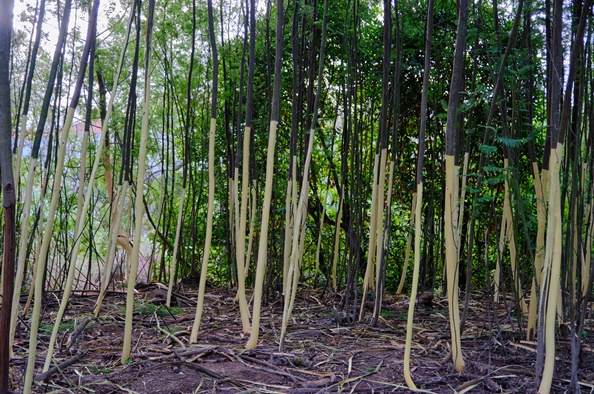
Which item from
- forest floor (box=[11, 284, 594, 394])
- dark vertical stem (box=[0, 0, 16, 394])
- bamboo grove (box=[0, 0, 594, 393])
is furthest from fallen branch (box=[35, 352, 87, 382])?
dark vertical stem (box=[0, 0, 16, 394])

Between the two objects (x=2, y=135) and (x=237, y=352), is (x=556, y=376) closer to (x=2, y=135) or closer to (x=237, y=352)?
(x=237, y=352)

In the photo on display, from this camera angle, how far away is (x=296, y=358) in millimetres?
1969

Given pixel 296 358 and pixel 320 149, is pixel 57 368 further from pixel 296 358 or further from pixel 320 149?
pixel 320 149

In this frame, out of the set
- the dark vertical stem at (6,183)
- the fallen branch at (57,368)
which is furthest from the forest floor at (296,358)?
the dark vertical stem at (6,183)

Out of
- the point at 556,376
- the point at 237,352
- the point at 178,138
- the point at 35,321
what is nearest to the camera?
the point at 35,321

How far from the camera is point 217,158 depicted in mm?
4148

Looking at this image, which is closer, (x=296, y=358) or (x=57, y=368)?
(x=57, y=368)

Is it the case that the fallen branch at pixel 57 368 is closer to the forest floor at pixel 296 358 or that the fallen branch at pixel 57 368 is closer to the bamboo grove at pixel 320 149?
the forest floor at pixel 296 358

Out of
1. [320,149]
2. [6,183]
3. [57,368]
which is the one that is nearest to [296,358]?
[57,368]

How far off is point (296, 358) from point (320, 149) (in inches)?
91.3

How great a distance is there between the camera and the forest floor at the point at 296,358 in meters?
1.69

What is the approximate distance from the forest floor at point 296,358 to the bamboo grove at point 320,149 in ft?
0.28


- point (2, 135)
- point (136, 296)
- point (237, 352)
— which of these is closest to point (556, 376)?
point (237, 352)

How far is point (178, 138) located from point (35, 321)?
10.4ft
